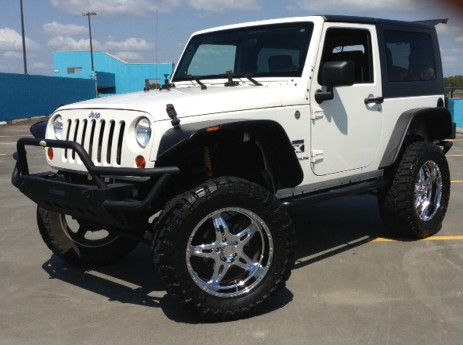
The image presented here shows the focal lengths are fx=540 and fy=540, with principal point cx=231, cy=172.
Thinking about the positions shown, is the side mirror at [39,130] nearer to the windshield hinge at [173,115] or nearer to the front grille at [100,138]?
the front grille at [100,138]

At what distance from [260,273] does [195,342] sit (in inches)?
25.8

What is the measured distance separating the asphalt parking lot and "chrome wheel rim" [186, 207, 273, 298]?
242 mm

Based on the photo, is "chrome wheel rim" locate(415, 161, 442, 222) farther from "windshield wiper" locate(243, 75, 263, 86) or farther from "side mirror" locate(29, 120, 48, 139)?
"side mirror" locate(29, 120, 48, 139)

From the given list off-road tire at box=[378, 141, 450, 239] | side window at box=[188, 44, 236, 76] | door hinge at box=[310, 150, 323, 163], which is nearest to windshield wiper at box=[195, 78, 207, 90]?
side window at box=[188, 44, 236, 76]

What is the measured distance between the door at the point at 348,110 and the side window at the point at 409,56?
24 centimetres

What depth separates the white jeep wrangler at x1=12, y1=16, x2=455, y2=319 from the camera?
3246 millimetres

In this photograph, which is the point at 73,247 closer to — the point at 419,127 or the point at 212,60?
the point at 212,60

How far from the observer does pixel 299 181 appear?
3.90m

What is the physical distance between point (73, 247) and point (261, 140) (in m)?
1.84

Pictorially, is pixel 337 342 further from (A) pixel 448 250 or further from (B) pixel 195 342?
(A) pixel 448 250

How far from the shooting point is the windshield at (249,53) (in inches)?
167

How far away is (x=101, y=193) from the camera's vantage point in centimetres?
314

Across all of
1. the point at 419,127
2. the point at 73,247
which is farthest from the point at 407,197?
the point at 73,247

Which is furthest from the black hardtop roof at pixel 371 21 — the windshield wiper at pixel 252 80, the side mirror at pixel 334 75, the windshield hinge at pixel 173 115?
the windshield hinge at pixel 173 115
